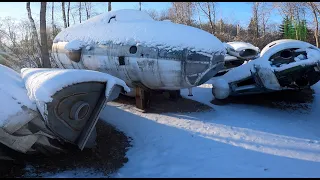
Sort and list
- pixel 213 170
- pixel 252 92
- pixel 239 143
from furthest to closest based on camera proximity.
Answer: pixel 252 92 < pixel 239 143 < pixel 213 170

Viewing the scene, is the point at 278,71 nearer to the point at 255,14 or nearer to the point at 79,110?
Answer: the point at 79,110

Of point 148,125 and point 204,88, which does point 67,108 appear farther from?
point 204,88

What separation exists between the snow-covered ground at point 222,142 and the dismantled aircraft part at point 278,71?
2.04ft

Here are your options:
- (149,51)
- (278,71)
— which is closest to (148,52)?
(149,51)

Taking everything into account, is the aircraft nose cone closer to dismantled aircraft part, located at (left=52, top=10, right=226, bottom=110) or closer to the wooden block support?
dismantled aircraft part, located at (left=52, top=10, right=226, bottom=110)

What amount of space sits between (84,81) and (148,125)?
8.68ft

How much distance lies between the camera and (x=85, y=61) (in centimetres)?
814

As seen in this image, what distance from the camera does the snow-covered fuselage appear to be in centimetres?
683

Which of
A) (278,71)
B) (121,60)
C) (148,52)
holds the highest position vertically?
(148,52)

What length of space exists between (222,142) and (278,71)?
3016 mm

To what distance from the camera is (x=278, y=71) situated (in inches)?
298

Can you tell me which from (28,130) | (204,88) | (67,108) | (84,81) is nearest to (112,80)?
(84,81)

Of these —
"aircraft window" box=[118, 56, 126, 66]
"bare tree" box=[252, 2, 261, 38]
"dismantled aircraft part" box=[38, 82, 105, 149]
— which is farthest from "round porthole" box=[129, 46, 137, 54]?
"bare tree" box=[252, 2, 261, 38]

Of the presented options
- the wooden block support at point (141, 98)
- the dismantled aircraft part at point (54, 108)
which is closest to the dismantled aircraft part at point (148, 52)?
the wooden block support at point (141, 98)
